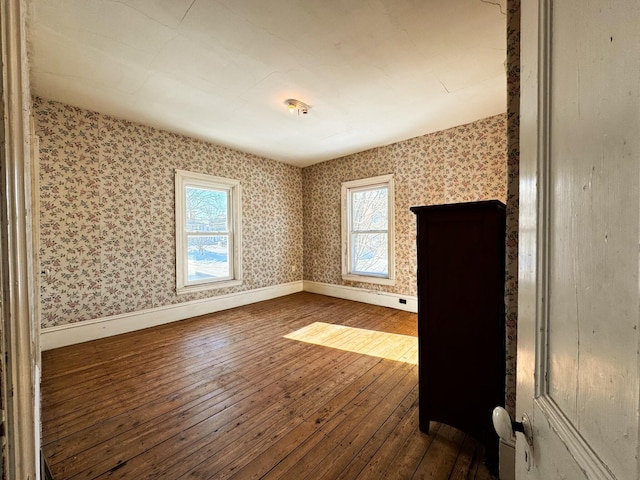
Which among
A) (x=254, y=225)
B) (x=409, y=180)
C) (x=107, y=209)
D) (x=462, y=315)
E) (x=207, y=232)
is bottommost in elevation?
(x=462, y=315)

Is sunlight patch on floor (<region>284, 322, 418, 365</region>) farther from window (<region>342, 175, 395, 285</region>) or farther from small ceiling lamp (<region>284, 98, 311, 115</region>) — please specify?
small ceiling lamp (<region>284, 98, 311, 115</region>)

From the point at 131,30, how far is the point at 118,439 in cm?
263

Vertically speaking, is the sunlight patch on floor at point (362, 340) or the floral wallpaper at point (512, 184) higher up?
the floral wallpaper at point (512, 184)

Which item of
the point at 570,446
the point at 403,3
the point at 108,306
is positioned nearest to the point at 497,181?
the point at 403,3

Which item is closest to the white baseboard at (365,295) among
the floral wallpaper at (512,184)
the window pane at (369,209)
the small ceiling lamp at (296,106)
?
the window pane at (369,209)

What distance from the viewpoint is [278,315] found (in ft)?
12.7

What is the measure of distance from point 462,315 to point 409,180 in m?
2.96

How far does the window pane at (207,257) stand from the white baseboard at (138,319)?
1.23 ft


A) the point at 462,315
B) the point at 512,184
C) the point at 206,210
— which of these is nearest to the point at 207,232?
the point at 206,210

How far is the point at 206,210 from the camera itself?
4117 mm

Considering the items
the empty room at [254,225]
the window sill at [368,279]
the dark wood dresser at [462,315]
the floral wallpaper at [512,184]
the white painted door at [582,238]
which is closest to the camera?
the white painted door at [582,238]

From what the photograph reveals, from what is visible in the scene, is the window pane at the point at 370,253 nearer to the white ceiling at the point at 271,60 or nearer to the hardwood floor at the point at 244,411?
the hardwood floor at the point at 244,411

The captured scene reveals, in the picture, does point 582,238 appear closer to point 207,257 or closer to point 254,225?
point 207,257

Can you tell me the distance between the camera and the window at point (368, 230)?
13.8 ft
